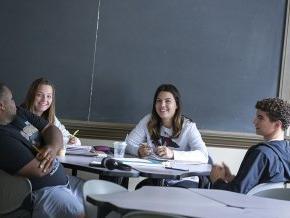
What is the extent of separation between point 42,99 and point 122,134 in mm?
898

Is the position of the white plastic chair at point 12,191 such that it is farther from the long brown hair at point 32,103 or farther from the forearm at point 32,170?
the long brown hair at point 32,103

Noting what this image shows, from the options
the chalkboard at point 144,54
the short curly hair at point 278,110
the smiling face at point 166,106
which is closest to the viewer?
the short curly hair at point 278,110

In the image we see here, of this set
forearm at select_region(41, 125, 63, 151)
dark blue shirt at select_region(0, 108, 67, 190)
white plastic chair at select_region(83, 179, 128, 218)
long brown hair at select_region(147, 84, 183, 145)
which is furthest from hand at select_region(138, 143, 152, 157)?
white plastic chair at select_region(83, 179, 128, 218)

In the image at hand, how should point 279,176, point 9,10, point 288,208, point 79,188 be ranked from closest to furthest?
point 288,208 → point 279,176 → point 79,188 → point 9,10

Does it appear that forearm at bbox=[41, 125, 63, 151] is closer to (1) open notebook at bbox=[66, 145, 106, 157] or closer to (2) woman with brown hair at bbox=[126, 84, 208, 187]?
(1) open notebook at bbox=[66, 145, 106, 157]

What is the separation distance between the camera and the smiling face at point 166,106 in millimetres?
4078

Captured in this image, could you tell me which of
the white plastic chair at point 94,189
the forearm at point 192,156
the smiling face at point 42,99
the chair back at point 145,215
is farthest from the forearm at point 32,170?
the smiling face at point 42,99

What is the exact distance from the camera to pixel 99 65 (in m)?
4.55

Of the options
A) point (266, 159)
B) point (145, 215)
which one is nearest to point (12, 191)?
point (145, 215)

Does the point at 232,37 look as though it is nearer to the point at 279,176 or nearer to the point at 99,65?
the point at 99,65

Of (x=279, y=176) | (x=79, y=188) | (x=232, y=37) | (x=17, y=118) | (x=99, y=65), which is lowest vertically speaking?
(x=79, y=188)

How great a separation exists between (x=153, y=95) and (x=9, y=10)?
149 centimetres

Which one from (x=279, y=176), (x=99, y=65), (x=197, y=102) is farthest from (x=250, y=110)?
(x=279, y=176)

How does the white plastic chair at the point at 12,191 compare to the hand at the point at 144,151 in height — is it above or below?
below
